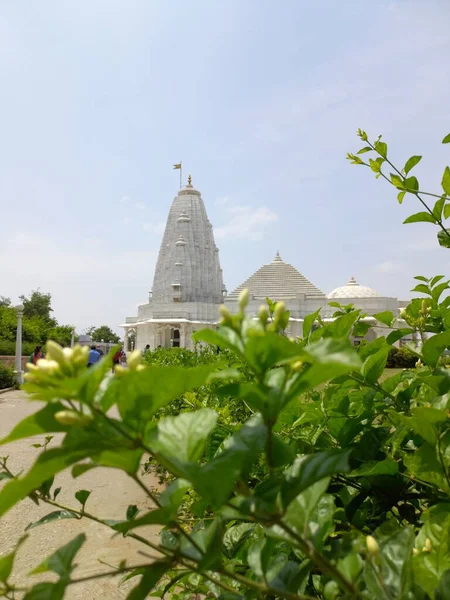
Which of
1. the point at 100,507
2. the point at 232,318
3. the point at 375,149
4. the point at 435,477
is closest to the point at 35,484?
the point at 232,318

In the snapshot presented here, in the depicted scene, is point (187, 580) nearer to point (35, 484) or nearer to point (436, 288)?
point (35, 484)

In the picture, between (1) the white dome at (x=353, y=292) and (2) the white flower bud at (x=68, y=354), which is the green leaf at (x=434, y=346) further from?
(1) the white dome at (x=353, y=292)

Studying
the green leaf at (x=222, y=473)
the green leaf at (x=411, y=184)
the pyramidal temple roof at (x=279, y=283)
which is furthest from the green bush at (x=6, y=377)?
the pyramidal temple roof at (x=279, y=283)

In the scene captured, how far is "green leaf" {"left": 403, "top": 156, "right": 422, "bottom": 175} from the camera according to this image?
162 cm

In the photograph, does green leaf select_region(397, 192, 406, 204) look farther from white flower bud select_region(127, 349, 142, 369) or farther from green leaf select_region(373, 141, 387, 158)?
white flower bud select_region(127, 349, 142, 369)

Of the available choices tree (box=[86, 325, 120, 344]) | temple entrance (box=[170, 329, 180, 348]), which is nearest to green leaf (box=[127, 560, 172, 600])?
temple entrance (box=[170, 329, 180, 348])

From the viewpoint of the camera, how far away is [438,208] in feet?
4.90

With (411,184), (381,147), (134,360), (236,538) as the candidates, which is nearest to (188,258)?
(381,147)

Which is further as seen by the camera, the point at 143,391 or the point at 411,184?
the point at 411,184

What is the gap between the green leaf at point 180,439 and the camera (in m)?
0.50

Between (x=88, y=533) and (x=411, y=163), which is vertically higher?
(x=411, y=163)

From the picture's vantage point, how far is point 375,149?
1799 millimetres

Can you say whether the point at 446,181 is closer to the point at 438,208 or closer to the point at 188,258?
the point at 438,208

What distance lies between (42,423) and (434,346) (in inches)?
28.5
